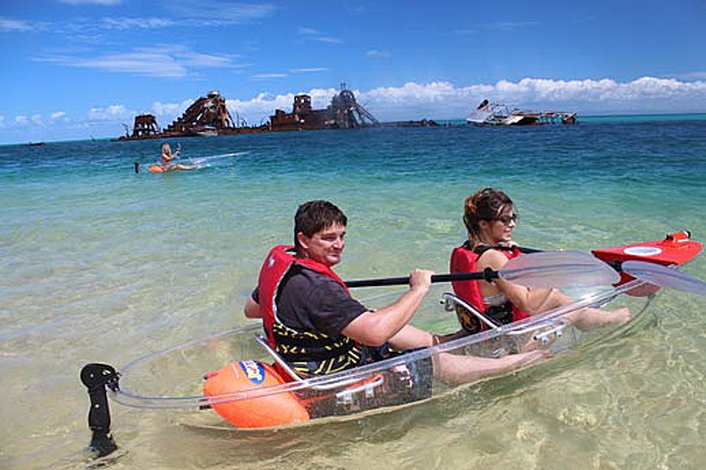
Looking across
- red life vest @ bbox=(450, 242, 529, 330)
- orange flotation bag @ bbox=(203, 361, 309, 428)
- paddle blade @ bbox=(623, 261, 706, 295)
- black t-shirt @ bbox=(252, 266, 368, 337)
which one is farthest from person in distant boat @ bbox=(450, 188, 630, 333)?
orange flotation bag @ bbox=(203, 361, 309, 428)

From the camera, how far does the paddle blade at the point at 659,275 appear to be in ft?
A: 12.9

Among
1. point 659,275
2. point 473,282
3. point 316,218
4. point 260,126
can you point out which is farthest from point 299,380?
point 260,126

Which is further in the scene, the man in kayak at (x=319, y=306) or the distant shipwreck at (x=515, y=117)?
the distant shipwreck at (x=515, y=117)

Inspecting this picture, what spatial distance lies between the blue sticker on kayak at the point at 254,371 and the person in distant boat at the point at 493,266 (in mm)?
1547

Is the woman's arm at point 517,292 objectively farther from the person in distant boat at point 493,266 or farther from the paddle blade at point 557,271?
the paddle blade at point 557,271

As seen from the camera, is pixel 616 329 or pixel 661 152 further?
pixel 661 152

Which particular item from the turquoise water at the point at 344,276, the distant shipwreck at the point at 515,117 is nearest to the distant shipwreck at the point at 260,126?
the distant shipwreck at the point at 515,117

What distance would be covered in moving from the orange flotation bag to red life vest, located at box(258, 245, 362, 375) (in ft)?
0.59

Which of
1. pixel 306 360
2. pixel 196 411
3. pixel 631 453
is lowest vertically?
pixel 631 453

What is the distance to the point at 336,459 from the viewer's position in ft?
10.4

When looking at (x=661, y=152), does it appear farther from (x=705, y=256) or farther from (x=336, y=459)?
(x=336, y=459)

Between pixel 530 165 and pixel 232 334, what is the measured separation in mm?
18708

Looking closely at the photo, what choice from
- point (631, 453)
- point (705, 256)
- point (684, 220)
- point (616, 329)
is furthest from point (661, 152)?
point (631, 453)

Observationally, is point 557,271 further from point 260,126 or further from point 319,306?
point 260,126
